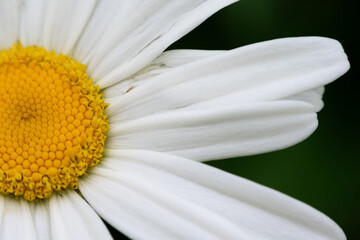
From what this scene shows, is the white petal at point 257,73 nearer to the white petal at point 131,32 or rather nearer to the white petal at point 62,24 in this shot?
the white petal at point 131,32

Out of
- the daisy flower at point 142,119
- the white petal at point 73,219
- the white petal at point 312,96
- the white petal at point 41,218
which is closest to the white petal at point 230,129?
the daisy flower at point 142,119

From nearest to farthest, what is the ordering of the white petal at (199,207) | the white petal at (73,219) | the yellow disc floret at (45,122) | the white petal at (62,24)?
the white petal at (199,207)
the white petal at (73,219)
the yellow disc floret at (45,122)
the white petal at (62,24)

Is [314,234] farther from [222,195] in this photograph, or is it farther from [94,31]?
[94,31]

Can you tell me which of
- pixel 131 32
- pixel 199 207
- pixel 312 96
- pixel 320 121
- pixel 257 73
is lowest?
pixel 199 207

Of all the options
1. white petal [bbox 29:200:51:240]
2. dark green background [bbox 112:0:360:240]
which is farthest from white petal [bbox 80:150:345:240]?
dark green background [bbox 112:0:360:240]

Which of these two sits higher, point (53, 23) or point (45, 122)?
point (53, 23)

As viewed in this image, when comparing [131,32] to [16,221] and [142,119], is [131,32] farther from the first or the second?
[16,221]

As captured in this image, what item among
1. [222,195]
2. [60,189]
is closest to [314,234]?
[222,195]

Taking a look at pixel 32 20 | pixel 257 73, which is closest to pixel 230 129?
pixel 257 73
